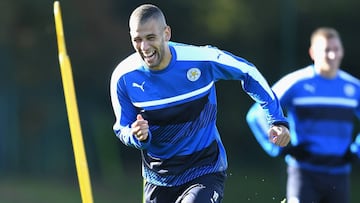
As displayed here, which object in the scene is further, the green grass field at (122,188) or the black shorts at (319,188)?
the green grass field at (122,188)

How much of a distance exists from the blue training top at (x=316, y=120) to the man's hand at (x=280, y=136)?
1599 millimetres

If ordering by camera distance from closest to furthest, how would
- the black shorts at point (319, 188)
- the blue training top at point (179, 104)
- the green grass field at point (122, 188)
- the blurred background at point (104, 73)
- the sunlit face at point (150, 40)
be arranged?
the sunlit face at point (150, 40) < the blue training top at point (179, 104) < the black shorts at point (319, 188) < the green grass field at point (122, 188) < the blurred background at point (104, 73)

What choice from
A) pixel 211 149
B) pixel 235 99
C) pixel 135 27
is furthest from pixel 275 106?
pixel 235 99

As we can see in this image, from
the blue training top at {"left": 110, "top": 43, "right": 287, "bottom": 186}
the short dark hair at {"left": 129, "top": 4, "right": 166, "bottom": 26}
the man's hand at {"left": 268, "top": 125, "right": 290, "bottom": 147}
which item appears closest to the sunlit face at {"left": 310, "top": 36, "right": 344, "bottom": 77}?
Answer: the blue training top at {"left": 110, "top": 43, "right": 287, "bottom": 186}

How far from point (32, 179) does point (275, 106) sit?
6982 mm

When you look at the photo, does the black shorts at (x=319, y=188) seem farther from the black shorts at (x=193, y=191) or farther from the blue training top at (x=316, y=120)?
the black shorts at (x=193, y=191)

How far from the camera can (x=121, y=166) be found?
41.1ft

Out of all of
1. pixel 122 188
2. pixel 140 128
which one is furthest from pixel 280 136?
pixel 122 188

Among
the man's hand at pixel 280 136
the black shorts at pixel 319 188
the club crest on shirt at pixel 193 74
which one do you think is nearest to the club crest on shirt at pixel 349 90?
the black shorts at pixel 319 188

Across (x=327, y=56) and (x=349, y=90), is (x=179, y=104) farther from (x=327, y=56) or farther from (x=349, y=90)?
(x=349, y=90)

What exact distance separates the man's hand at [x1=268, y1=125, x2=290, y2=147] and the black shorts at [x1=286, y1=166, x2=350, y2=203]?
1619 millimetres

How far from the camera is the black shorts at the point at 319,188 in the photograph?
297 inches

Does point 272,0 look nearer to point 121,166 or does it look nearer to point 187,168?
point 121,166

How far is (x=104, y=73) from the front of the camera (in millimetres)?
12570
